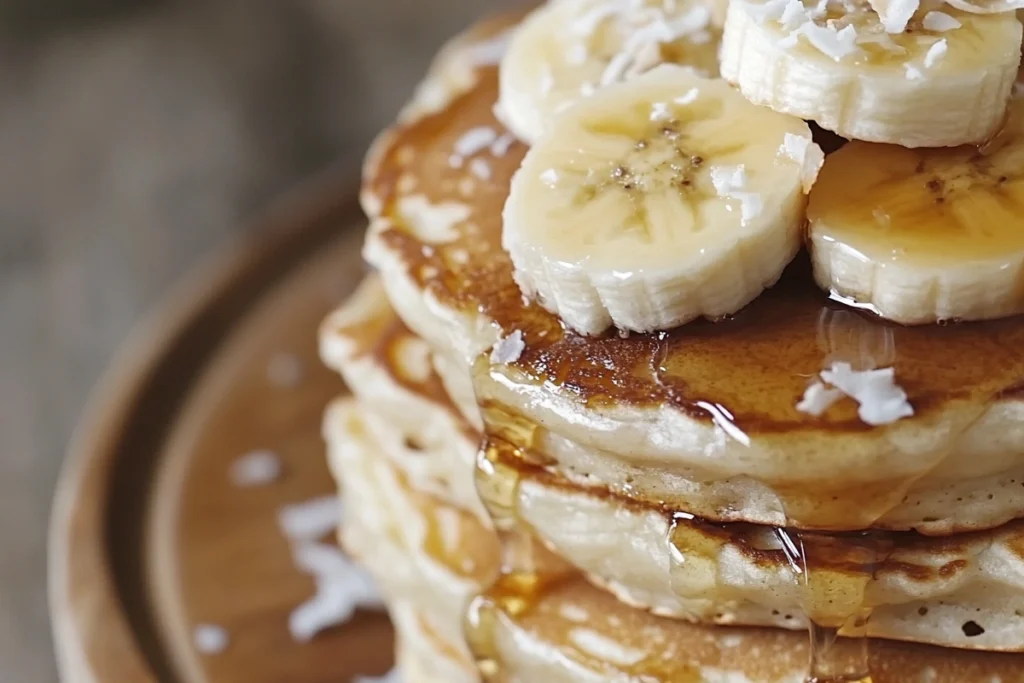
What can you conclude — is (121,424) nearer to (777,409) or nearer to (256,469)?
(256,469)

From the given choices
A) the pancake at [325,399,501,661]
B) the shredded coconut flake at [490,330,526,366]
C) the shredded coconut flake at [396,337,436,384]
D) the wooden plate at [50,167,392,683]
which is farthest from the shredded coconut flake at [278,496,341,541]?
the shredded coconut flake at [490,330,526,366]

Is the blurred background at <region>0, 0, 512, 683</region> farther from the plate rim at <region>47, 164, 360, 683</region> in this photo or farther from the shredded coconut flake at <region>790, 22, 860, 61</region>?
the shredded coconut flake at <region>790, 22, 860, 61</region>

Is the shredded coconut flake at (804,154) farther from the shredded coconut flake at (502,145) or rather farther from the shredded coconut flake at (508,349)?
the shredded coconut flake at (502,145)

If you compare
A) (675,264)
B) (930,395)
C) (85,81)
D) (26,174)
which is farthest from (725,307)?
(85,81)

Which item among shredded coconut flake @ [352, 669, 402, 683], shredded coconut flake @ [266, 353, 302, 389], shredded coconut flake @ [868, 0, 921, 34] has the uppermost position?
shredded coconut flake @ [868, 0, 921, 34]

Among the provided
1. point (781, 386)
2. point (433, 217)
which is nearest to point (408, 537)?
point (433, 217)

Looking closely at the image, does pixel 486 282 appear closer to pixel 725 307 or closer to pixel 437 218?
pixel 437 218

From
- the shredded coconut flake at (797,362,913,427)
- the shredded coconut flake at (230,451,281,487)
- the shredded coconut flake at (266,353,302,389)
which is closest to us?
the shredded coconut flake at (797,362,913,427)

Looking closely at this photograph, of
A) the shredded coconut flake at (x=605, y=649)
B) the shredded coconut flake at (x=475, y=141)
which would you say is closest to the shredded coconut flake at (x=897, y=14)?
the shredded coconut flake at (x=475, y=141)
